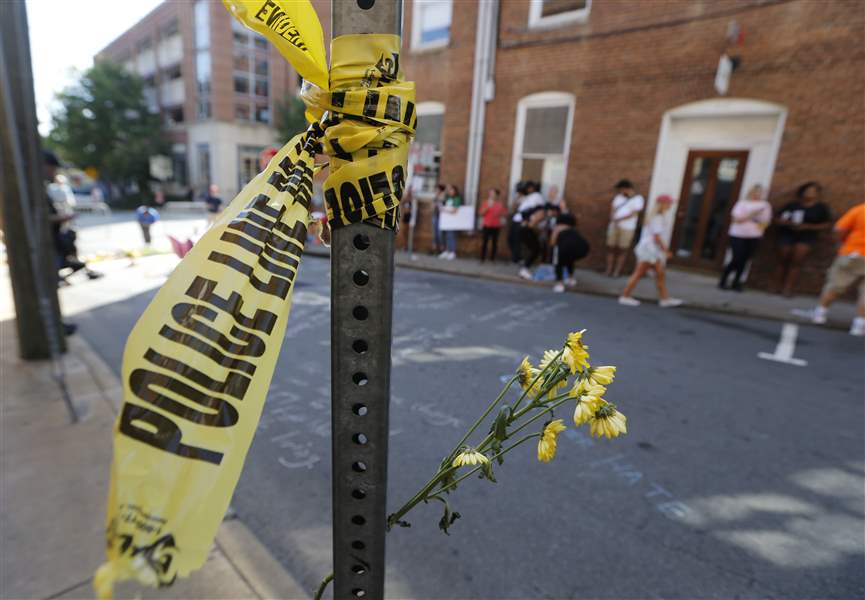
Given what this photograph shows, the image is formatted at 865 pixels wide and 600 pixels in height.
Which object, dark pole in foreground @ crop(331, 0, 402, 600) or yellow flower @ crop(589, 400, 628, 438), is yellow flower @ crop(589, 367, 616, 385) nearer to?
yellow flower @ crop(589, 400, 628, 438)

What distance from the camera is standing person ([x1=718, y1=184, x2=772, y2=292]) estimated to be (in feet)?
26.3

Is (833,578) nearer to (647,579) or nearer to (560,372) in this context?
(647,579)

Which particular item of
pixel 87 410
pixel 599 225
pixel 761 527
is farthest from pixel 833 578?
pixel 599 225

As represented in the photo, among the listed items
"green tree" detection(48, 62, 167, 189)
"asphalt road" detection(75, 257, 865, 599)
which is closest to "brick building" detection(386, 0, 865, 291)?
"asphalt road" detection(75, 257, 865, 599)

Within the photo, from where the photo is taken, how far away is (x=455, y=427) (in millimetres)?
3467

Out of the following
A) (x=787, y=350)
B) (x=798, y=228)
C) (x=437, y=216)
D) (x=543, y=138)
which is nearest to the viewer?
(x=787, y=350)

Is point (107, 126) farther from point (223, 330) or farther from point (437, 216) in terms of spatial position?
point (223, 330)

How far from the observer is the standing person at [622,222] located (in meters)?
8.95

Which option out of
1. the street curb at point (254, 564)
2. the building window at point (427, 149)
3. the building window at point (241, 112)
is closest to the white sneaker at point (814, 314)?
the street curb at point (254, 564)

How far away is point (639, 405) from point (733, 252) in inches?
237

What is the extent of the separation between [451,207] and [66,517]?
31.9 feet

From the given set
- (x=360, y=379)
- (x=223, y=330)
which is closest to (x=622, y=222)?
(x=360, y=379)

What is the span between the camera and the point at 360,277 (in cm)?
91

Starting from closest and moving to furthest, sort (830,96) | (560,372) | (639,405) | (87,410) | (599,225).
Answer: (560,372) → (87,410) → (639,405) → (830,96) → (599,225)
